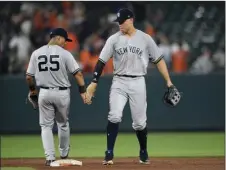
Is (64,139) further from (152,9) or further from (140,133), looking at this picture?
(152,9)

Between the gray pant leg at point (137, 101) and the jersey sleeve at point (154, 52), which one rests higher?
the jersey sleeve at point (154, 52)

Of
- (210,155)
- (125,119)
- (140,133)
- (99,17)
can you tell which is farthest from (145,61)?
(99,17)

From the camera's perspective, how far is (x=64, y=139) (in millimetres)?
9883

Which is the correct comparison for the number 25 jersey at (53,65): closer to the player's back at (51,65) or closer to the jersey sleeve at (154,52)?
the player's back at (51,65)

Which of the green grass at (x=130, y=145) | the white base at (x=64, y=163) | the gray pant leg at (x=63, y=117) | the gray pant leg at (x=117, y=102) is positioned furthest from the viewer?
the green grass at (x=130, y=145)

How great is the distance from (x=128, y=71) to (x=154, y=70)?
5.82m

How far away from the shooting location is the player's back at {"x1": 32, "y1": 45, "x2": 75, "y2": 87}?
942cm

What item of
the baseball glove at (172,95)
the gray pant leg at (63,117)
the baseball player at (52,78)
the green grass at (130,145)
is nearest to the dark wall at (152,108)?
the green grass at (130,145)

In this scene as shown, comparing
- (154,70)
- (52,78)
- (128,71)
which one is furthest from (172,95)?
(154,70)

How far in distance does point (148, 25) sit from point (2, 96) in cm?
366

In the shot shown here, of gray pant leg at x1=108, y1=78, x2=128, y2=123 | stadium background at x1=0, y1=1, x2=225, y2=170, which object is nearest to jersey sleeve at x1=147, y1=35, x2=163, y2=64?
gray pant leg at x1=108, y1=78, x2=128, y2=123

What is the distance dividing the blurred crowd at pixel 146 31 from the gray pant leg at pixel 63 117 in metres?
5.61

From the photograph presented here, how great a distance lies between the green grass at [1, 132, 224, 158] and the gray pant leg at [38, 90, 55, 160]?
209cm

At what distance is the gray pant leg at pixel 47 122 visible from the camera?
373 inches
